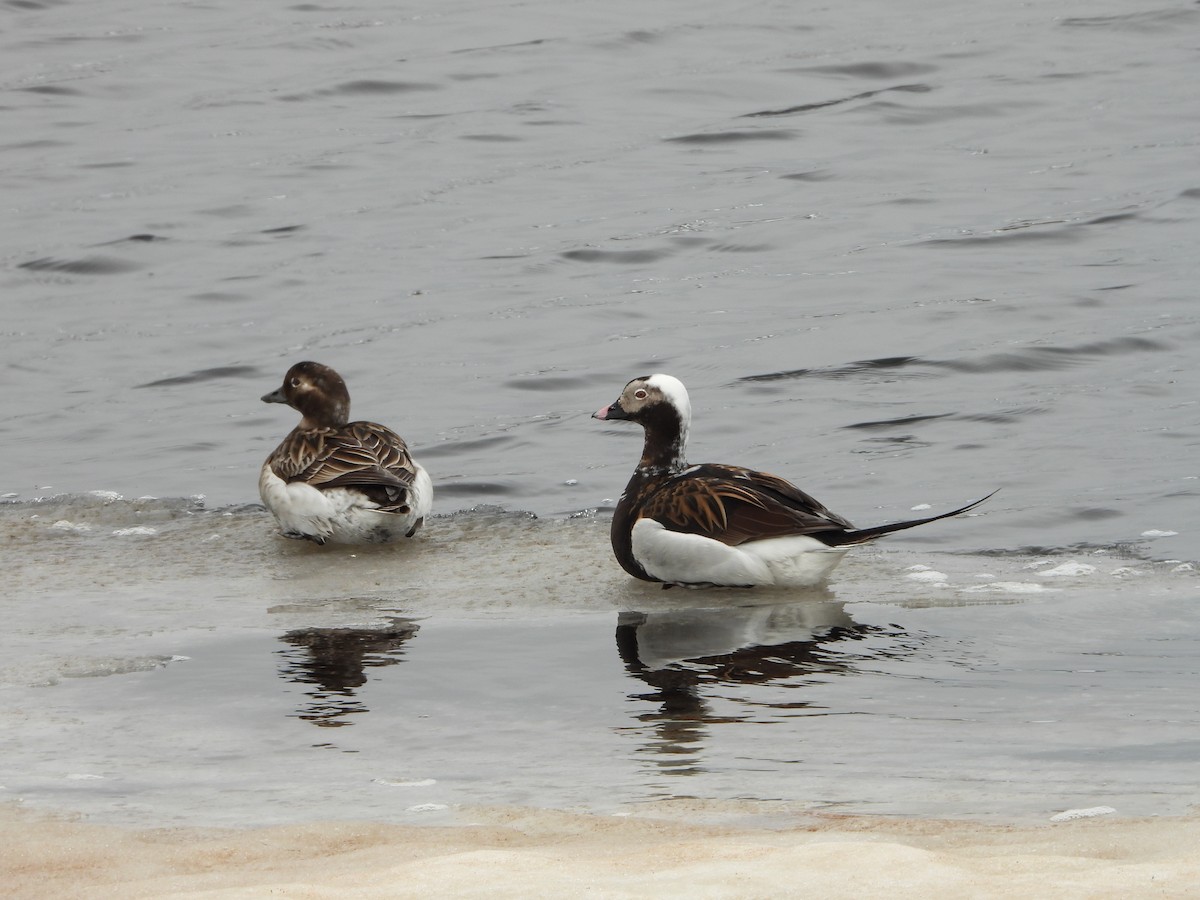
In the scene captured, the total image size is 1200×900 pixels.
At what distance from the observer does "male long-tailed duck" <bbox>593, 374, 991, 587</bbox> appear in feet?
26.2

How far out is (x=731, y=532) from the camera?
8.11m

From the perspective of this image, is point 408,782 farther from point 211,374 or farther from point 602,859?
point 211,374

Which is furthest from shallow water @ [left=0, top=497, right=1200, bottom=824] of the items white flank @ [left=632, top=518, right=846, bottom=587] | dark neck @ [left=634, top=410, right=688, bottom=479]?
dark neck @ [left=634, top=410, right=688, bottom=479]

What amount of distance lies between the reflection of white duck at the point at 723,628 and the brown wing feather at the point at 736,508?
1.19ft

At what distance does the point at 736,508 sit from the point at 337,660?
7.07 ft

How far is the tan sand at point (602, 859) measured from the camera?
13.2 ft

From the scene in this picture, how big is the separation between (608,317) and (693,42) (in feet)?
37.1

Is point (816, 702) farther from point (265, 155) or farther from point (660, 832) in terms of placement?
point (265, 155)

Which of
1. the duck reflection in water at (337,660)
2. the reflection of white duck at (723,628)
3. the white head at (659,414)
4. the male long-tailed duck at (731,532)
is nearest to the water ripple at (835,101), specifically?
the white head at (659,414)

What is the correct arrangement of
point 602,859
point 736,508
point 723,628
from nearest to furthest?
1. point 602,859
2. point 723,628
3. point 736,508

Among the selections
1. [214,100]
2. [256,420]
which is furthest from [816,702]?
[214,100]

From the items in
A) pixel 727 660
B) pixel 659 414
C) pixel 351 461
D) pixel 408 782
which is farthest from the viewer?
pixel 351 461

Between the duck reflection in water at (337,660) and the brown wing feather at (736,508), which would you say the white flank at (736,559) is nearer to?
the brown wing feather at (736,508)

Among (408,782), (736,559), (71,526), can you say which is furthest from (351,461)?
(408,782)
